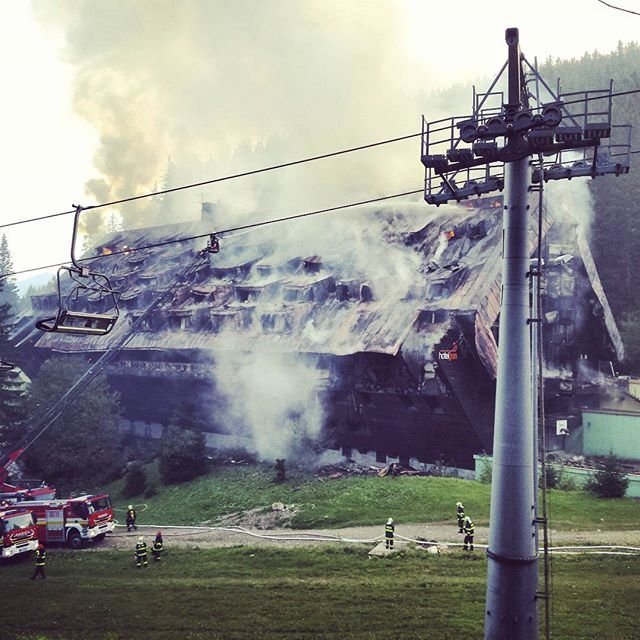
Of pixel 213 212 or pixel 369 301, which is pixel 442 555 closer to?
pixel 369 301

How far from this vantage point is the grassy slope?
22.9 metres

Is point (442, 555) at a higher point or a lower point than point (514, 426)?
lower

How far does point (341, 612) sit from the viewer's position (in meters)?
14.8

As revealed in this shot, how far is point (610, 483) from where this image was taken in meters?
24.4

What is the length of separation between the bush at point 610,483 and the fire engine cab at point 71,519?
19314mm

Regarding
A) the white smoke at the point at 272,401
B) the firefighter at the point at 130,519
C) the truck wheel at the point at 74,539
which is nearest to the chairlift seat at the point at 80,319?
the truck wheel at the point at 74,539

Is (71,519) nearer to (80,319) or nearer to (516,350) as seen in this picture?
(80,319)

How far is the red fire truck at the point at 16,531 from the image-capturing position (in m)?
22.2

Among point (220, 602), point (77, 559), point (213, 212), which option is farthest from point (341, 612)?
point (213, 212)

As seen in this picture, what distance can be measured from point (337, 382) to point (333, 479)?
15.4 ft

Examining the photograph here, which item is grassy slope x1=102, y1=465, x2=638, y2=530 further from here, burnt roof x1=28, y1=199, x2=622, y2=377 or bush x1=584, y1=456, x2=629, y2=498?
burnt roof x1=28, y1=199, x2=622, y2=377

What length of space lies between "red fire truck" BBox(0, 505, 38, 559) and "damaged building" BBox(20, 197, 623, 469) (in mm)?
9566

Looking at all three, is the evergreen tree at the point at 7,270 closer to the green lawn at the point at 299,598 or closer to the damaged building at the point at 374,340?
the damaged building at the point at 374,340

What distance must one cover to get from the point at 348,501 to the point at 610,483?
1026 cm
